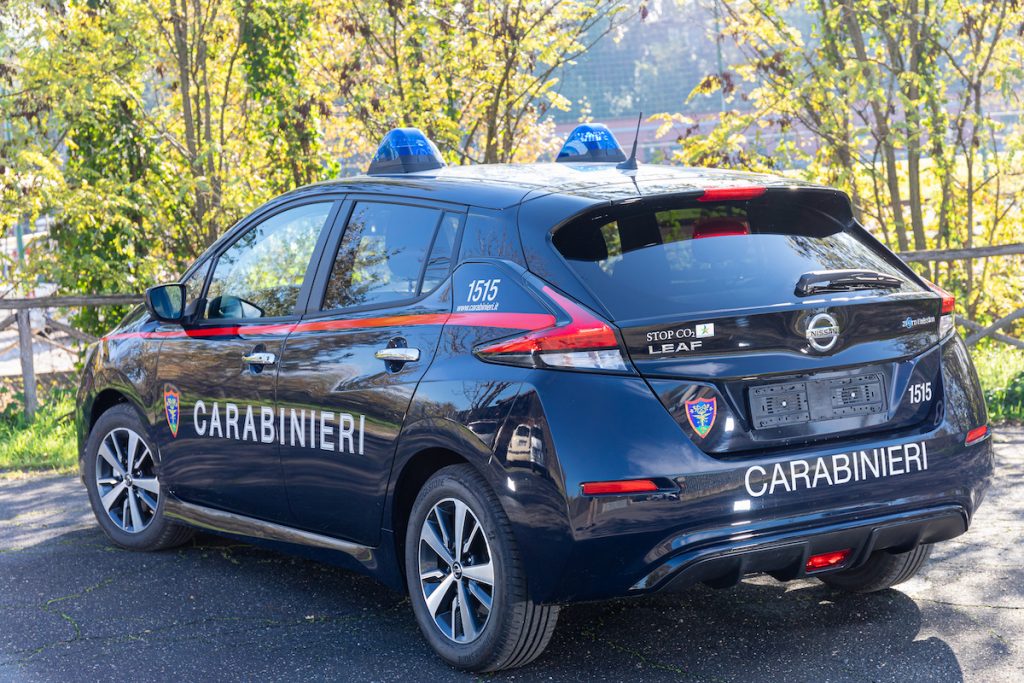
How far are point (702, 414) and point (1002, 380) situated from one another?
6725 mm

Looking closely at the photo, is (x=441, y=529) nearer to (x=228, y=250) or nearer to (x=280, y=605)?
(x=280, y=605)

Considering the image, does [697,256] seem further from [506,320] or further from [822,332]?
[506,320]

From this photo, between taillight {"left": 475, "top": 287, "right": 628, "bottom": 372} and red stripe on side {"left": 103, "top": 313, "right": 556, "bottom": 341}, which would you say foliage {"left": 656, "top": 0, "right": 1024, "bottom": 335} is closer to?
red stripe on side {"left": 103, "top": 313, "right": 556, "bottom": 341}

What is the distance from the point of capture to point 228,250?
219 inches

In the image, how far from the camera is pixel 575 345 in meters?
3.74

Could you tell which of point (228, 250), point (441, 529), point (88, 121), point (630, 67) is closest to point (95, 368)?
point (228, 250)

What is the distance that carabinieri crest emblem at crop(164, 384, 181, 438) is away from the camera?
18.2ft

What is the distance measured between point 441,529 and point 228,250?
1.94m

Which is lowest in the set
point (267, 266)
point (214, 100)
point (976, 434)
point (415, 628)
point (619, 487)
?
point (415, 628)

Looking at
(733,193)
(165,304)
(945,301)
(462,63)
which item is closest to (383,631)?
(165,304)

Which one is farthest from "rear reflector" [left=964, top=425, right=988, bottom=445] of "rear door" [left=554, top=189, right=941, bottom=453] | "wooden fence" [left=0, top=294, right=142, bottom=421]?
"wooden fence" [left=0, top=294, right=142, bottom=421]

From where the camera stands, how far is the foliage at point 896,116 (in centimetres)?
1049

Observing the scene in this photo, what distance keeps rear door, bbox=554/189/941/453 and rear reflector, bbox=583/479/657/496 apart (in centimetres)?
20

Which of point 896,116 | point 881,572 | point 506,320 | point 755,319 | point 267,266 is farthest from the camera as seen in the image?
point 896,116
